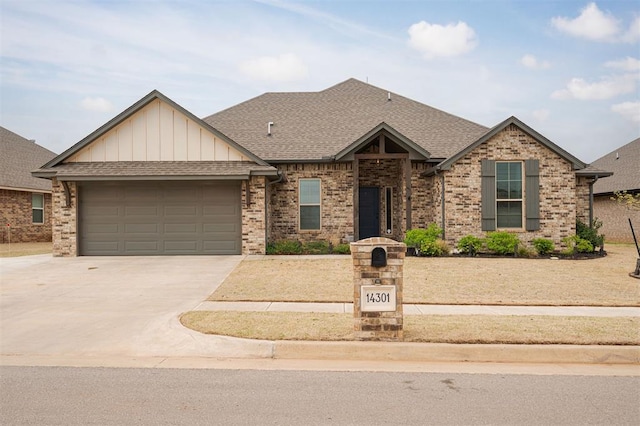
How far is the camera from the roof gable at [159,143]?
1634cm

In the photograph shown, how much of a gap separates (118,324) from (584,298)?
877 cm

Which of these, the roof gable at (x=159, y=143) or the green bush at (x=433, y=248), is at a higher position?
the roof gable at (x=159, y=143)

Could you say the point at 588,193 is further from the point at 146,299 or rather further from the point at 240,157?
the point at 146,299

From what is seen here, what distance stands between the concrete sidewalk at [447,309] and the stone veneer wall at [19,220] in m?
19.3

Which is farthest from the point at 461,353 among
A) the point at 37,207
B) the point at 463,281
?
the point at 37,207

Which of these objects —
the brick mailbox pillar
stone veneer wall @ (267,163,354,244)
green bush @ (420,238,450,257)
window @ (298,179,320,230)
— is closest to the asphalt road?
the brick mailbox pillar

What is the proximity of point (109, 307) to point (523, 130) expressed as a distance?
46.5 ft

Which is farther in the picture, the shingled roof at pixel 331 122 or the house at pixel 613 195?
the house at pixel 613 195

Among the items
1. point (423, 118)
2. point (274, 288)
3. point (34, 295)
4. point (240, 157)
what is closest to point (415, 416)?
point (274, 288)

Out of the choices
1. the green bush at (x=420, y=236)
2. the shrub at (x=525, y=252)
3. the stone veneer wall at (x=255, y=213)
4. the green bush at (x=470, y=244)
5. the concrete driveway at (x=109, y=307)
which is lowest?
the concrete driveway at (x=109, y=307)

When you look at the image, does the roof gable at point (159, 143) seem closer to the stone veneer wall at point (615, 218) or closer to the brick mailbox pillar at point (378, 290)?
the brick mailbox pillar at point (378, 290)

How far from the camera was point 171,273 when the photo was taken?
12.6 metres

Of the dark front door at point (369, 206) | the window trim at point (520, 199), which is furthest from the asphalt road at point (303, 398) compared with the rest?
the dark front door at point (369, 206)

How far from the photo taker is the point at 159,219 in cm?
1645
